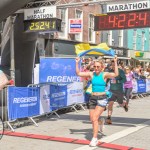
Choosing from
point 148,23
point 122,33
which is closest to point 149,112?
point 148,23

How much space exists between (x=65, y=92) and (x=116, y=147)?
16.4ft

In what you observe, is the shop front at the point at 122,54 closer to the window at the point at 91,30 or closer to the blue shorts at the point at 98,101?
the window at the point at 91,30

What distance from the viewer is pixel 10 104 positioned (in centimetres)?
940

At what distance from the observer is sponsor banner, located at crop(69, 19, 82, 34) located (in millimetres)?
27312

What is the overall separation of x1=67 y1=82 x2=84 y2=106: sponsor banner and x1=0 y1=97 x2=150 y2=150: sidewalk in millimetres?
851

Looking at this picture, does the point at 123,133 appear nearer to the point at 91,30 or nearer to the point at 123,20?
the point at 123,20

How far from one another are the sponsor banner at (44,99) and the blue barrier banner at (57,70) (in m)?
3.41

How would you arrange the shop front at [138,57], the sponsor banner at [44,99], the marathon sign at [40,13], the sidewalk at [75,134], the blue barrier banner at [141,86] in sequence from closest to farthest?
1. the sidewalk at [75,134]
2. the sponsor banner at [44,99]
3. the marathon sign at [40,13]
4. the blue barrier banner at [141,86]
5. the shop front at [138,57]

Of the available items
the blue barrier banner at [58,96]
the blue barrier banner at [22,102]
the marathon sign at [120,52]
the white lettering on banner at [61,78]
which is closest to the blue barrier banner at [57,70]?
the white lettering on banner at [61,78]

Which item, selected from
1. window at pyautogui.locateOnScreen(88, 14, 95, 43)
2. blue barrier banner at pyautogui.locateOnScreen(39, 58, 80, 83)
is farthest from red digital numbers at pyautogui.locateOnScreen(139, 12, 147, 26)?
A: window at pyautogui.locateOnScreen(88, 14, 95, 43)

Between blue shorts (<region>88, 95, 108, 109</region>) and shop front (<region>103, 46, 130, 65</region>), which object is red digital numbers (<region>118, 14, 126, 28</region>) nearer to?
blue shorts (<region>88, 95, 108, 109</region>)

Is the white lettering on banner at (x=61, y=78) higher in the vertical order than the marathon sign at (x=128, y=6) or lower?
lower

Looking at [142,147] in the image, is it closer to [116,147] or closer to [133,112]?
[116,147]

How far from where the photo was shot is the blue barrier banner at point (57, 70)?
48.1ft
